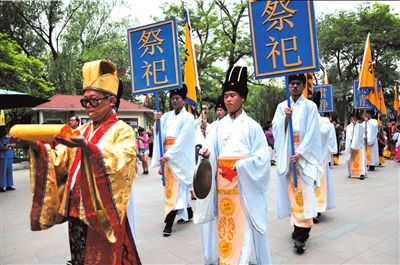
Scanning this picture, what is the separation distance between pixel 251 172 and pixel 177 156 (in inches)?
90.2

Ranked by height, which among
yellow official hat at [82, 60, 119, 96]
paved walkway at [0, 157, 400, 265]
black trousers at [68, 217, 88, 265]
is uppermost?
yellow official hat at [82, 60, 119, 96]

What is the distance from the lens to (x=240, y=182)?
312 centimetres

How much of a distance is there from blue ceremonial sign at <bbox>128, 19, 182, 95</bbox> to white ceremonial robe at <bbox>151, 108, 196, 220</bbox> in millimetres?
597

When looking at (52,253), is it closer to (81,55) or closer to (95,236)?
(95,236)

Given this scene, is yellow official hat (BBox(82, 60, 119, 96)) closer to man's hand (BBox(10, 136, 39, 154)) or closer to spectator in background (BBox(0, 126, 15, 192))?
man's hand (BBox(10, 136, 39, 154))

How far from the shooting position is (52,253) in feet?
14.5

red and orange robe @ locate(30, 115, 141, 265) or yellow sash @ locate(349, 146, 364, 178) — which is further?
yellow sash @ locate(349, 146, 364, 178)

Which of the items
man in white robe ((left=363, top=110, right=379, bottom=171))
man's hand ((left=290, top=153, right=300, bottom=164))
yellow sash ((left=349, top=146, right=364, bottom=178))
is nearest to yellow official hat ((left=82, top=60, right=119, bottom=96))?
man's hand ((left=290, top=153, right=300, bottom=164))

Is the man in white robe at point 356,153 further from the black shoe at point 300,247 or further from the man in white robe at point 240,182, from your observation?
the man in white robe at point 240,182

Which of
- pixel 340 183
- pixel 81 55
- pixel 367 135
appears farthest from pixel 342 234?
pixel 81 55

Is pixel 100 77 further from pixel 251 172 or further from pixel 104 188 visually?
pixel 251 172

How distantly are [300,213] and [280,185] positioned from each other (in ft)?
1.56

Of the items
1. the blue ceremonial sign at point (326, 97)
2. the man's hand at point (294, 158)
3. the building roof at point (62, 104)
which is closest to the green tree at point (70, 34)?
the building roof at point (62, 104)

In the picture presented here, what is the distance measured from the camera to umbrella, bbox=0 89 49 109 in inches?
215
